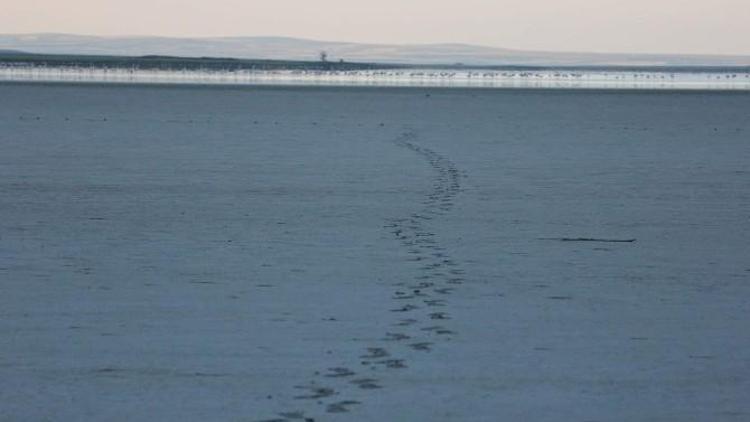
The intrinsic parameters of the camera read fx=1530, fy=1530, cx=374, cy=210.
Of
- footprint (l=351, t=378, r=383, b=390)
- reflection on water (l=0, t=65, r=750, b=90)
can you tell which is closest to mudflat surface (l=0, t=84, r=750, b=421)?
footprint (l=351, t=378, r=383, b=390)

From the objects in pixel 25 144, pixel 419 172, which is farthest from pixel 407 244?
pixel 25 144

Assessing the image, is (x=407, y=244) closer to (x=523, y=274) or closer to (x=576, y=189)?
(x=523, y=274)

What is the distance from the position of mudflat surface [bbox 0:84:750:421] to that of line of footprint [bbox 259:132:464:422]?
0.02 metres

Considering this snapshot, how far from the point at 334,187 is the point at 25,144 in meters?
10.7

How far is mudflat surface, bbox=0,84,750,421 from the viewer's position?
24.1 feet

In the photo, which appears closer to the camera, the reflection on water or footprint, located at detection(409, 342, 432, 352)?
footprint, located at detection(409, 342, 432, 352)

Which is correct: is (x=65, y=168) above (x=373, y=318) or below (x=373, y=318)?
below

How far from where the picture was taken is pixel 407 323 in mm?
9141

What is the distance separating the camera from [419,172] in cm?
2250

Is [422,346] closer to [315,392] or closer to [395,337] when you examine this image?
[395,337]

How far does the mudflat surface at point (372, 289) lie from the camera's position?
7355mm

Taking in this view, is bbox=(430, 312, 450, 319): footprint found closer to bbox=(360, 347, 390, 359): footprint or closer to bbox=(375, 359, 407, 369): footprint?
bbox=(360, 347, 390, 359): footprint

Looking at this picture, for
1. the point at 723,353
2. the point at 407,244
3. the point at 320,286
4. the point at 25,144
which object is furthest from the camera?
the point at 25,144

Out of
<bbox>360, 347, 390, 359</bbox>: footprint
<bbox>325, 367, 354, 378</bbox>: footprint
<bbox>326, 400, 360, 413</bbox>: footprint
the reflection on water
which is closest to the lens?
<bbox>326, 400, 360, 413</bbox>: footprint
